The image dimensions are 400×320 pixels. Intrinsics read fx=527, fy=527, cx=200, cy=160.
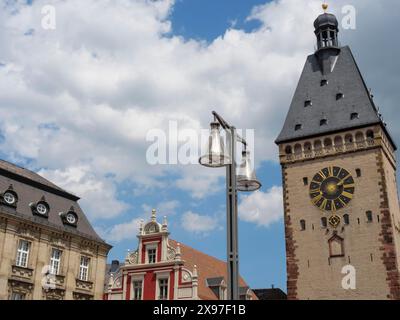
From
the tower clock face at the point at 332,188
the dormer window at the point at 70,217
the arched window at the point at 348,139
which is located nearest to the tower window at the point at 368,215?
the tower clock face at the point at 332,188

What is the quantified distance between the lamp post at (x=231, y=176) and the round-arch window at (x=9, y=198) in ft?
82.7

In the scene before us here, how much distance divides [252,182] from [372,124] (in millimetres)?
35893

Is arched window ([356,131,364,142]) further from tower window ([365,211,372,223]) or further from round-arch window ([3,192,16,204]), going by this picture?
round-arch window ([3,192,16,204])

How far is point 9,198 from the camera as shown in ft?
116

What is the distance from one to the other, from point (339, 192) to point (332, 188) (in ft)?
2.48

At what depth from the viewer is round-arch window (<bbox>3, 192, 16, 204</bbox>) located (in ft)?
115

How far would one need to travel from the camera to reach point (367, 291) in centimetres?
4109

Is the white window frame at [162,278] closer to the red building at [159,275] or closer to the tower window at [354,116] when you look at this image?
the red building at [159,275]

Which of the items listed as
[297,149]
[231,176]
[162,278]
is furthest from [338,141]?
[231,176]

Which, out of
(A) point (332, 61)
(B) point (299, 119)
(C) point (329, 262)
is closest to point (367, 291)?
(C) point (329, 262)

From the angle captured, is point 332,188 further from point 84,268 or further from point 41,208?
point 41,208

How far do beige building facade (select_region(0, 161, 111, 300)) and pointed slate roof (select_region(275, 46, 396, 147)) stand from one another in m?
21.0

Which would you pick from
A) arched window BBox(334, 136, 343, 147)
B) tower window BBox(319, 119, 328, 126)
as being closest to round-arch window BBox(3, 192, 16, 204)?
arched window BBox(334, 136, 343, 147)
